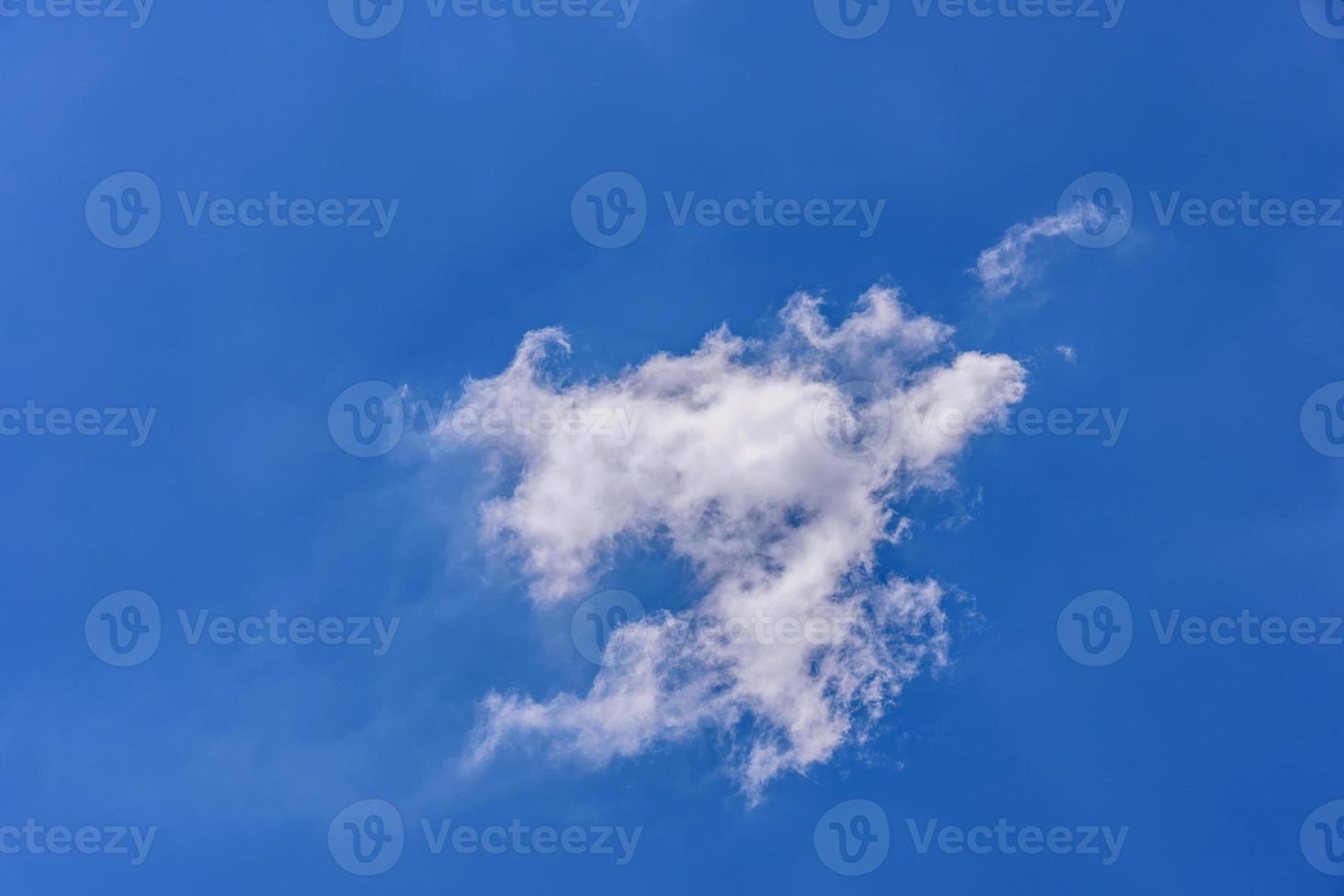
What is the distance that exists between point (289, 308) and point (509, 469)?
15.3 metres

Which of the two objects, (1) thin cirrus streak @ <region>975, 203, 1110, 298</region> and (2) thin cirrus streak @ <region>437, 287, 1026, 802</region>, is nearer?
(2) thin cirrus streak @ <region>437, 287, 1026, 802</region>

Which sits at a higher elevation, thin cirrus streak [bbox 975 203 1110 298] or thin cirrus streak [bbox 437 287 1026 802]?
thin cirrus streak [bbox 975 203 1110 298]

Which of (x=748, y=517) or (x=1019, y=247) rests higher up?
(x=1019, y=247)

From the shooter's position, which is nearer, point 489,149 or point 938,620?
point 938,620

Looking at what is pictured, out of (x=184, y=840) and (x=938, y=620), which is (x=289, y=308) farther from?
(x=938, y=620)

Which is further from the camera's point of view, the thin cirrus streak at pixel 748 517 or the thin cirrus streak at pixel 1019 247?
the thin cirrus streak at pixel 1019 247

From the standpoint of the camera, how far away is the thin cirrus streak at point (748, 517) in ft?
171

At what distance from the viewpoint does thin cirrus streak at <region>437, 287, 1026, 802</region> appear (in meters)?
52.1

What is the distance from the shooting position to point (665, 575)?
5300cm

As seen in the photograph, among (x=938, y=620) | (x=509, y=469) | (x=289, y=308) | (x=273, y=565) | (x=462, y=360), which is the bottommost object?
(x=938, y=620)

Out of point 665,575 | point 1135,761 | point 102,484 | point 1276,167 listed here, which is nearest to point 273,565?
point 102,484

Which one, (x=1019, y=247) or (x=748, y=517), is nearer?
(x=748, y=517)

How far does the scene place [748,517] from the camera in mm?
53000

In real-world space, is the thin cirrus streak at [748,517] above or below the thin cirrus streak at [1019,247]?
below
